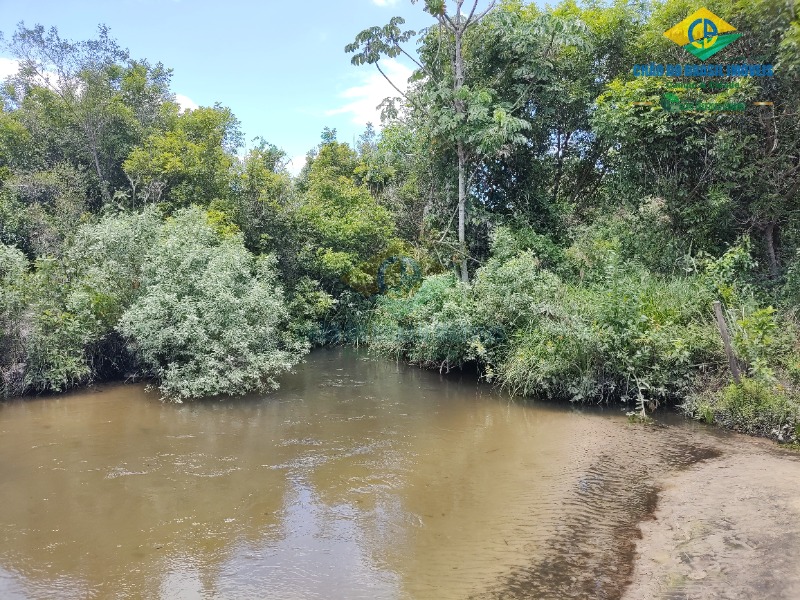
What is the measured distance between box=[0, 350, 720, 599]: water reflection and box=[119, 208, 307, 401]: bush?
26.4 inches

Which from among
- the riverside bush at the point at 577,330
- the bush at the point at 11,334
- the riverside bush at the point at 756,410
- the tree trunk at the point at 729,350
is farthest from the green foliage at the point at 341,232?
the riverside bush at the point at 756,410

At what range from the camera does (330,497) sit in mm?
6477

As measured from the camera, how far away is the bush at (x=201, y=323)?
1051 cm

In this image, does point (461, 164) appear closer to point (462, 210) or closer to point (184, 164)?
point (462, 210)

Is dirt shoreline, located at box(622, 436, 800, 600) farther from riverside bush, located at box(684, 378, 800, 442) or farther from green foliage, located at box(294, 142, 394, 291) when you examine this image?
green foliage, located at box(294, 142, 394, 291)

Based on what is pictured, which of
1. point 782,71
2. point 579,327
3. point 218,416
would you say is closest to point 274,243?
point 218,416

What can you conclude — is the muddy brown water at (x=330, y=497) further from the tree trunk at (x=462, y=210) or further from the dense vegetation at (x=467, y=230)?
the tree trunk at (x=462, y=210)

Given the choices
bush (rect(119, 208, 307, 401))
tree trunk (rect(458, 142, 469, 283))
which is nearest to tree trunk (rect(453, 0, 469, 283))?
tree trunk (rect(458, 142, 469, 283))

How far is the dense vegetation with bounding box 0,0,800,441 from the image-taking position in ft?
31.1

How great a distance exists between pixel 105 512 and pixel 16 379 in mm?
6393

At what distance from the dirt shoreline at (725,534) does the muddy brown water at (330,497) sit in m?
0.20

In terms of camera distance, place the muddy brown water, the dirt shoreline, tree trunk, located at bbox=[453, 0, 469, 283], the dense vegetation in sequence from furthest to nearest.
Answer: tree trunk, located at bbox=[453, 0, 469, 283], the dense vegetation, the muddy brown water, the dirt shoreline

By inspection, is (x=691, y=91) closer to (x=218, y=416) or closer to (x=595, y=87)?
(x=595, y=87)

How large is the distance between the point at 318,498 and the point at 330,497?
0.47ft
